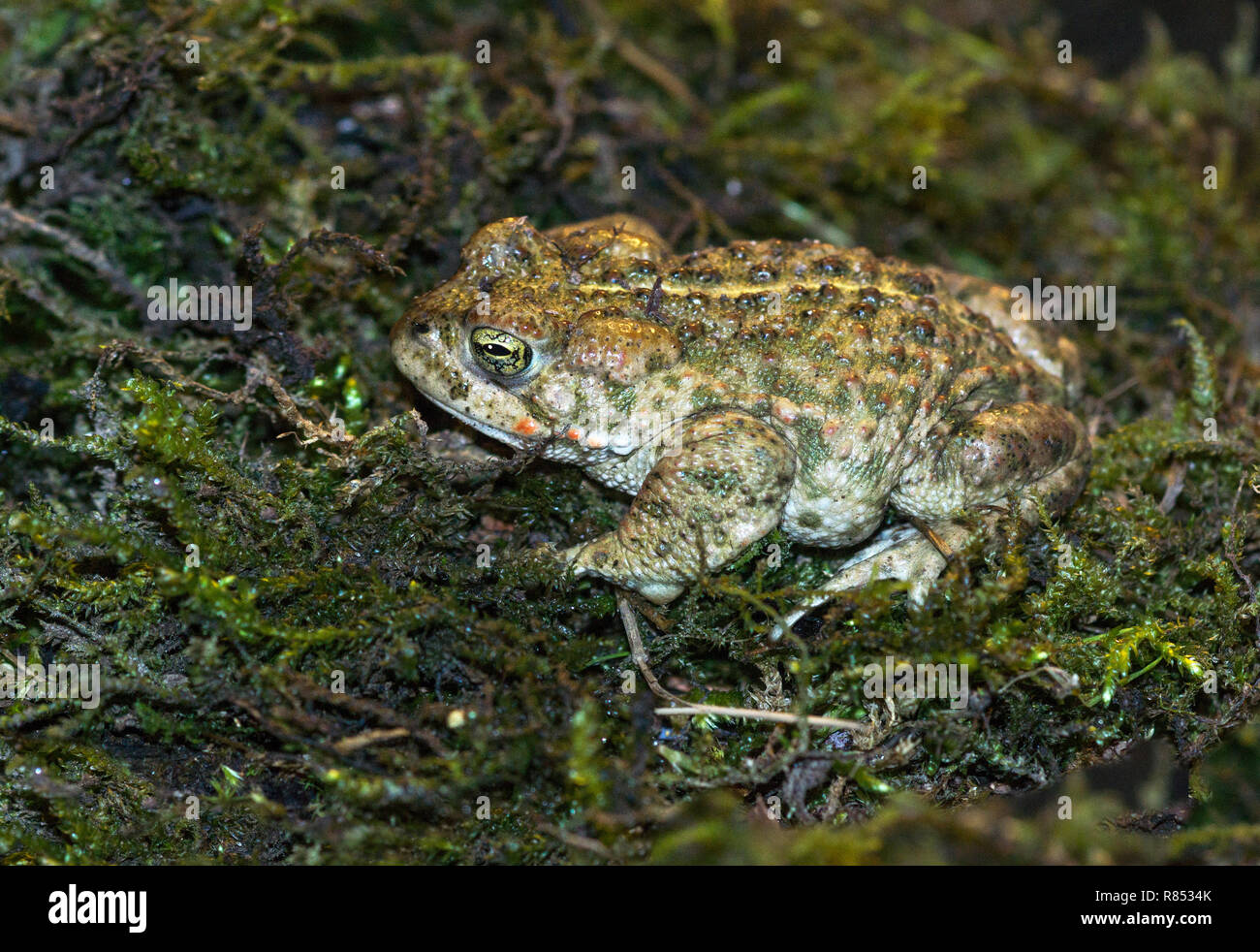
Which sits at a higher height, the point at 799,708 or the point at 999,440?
the point at 999,440

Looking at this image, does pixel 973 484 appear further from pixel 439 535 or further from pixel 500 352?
pixel 439 535

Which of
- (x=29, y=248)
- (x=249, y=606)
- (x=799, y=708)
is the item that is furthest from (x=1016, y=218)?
(x=29, y=248)

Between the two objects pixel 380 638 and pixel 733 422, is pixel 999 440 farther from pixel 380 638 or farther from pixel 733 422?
pixel 380 638

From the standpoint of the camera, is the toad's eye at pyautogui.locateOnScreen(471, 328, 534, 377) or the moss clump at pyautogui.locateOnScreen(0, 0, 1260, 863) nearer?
the moss clump at pyautogui.locateOnScreen(0, 0, 1260, 863)

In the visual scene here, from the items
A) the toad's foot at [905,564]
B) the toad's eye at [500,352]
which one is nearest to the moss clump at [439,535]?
the toad's foot at [905,564]

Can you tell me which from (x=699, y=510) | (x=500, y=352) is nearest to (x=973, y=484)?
(x=699, y=510)

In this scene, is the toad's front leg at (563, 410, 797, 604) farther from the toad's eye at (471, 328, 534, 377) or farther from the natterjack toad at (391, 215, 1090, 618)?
the toad's eye at (471, 328, 534, 377)

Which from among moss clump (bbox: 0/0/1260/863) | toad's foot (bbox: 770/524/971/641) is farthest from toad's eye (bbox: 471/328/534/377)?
toad's foot (bbox: 770/524/971/641)
